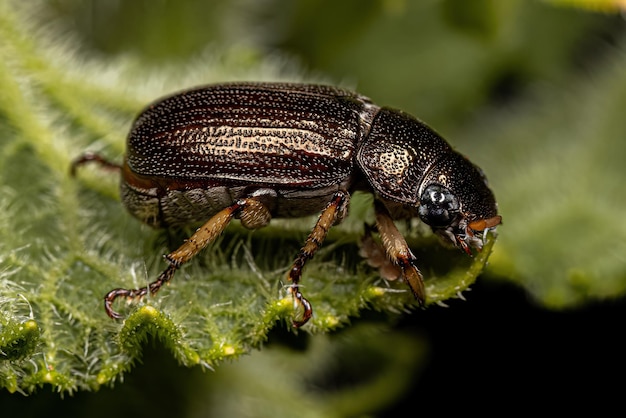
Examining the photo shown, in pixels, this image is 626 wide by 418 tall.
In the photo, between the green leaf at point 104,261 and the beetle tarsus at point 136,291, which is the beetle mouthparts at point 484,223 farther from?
the beetle tarsus at point 136,291

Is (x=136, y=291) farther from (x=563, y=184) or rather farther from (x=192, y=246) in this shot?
(x=563, y=184)

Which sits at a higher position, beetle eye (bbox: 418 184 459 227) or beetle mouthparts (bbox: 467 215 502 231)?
beetle mouthparts (bbox: 467 215 502 231)

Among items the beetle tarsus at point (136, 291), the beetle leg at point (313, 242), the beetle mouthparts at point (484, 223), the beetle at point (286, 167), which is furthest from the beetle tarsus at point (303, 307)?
the beetle mouthparts at point (484, 223)

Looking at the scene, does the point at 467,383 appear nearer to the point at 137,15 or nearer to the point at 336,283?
the point at 336,283

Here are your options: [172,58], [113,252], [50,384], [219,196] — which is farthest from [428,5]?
[50,384]

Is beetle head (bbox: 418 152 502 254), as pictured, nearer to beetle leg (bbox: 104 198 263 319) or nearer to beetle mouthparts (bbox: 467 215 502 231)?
beetle mouthparts (bbox: 467 215 502 231)

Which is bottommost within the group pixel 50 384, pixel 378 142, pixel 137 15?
pixel 50 384

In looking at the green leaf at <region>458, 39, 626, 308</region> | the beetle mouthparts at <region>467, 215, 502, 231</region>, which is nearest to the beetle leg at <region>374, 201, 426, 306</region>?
the beetle mouthparts at <region>467, 215, 502, 231</region>
